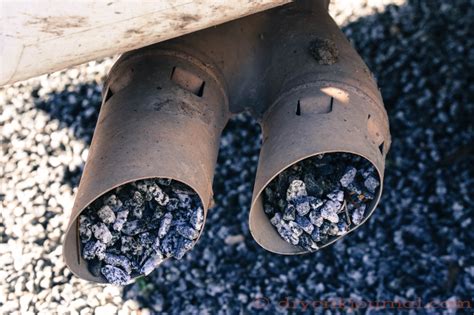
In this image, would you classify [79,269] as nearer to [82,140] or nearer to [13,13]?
[13,13]

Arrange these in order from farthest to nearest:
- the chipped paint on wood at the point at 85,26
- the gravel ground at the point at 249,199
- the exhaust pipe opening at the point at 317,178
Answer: the gravel ground at the point at 249,199, the exhaust pipe opening at the point at 317,178, the chipped paint on wood at the point at 85,26

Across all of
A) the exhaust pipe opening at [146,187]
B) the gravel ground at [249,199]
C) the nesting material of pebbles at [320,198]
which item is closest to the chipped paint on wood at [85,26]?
the exhaust pipe opening at [146,187]

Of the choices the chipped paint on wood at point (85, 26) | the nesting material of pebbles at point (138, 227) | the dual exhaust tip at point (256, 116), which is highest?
the chipped paint on wood at point (85, 26)

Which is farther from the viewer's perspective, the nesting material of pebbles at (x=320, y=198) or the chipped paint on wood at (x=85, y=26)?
the nesting material of pebbles at (x=320, y=198)

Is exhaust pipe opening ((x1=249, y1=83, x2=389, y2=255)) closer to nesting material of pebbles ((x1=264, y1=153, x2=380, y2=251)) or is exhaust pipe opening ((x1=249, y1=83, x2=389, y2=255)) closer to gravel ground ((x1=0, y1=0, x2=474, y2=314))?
nesting material of pebbles ((x1=264, y1=153, x2=380, y2=251))

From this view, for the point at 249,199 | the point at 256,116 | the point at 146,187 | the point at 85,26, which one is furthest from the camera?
the point at 249,199

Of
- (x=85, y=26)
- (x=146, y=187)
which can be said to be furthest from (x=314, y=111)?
(x=85, y=26)

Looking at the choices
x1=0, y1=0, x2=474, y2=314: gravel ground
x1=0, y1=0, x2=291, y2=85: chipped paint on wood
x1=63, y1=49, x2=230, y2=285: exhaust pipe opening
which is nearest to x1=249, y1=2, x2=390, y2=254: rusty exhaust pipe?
x1=63, y1=49, x2=230, y2=285: exhaust pipe opening

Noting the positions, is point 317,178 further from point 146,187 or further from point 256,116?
point 146,187

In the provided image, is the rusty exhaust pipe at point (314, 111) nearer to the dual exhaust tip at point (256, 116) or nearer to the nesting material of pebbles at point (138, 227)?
the dual exhaust tip at point (256, 116)
